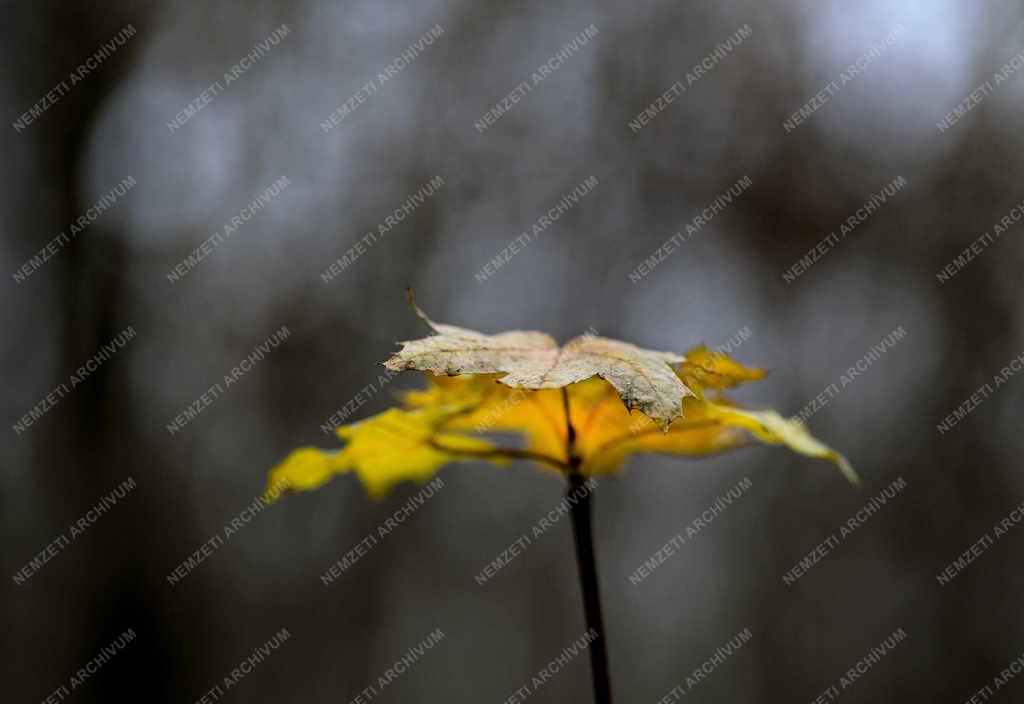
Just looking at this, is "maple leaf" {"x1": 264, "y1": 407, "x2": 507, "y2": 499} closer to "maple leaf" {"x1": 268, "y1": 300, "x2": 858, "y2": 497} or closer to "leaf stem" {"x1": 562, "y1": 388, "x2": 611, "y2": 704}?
"maple leaf" {"x1": 268, "y1": 300, "x2": 858, "y2": 497}

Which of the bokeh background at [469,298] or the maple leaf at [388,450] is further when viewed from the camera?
the bokeh background at [469,298]

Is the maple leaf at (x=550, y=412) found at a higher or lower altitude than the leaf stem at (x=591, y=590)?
higher

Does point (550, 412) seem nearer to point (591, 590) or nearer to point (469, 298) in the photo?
point (591, 590)

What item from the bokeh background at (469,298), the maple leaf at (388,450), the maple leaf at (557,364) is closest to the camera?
the maple leaf at (557,364)

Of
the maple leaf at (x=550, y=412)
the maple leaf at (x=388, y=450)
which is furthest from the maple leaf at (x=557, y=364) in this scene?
the maple leaf at (x=388, y=450)

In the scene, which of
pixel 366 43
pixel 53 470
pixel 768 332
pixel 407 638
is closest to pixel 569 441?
pixel 53 470

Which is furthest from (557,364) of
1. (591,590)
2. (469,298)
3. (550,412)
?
(469,298)

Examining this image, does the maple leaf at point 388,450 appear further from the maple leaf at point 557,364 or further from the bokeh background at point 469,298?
the bokeh background at point 469,298

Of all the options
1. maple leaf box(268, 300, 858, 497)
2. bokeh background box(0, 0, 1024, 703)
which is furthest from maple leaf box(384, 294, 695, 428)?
bokeh background box(0, 0, 1024, 703)
